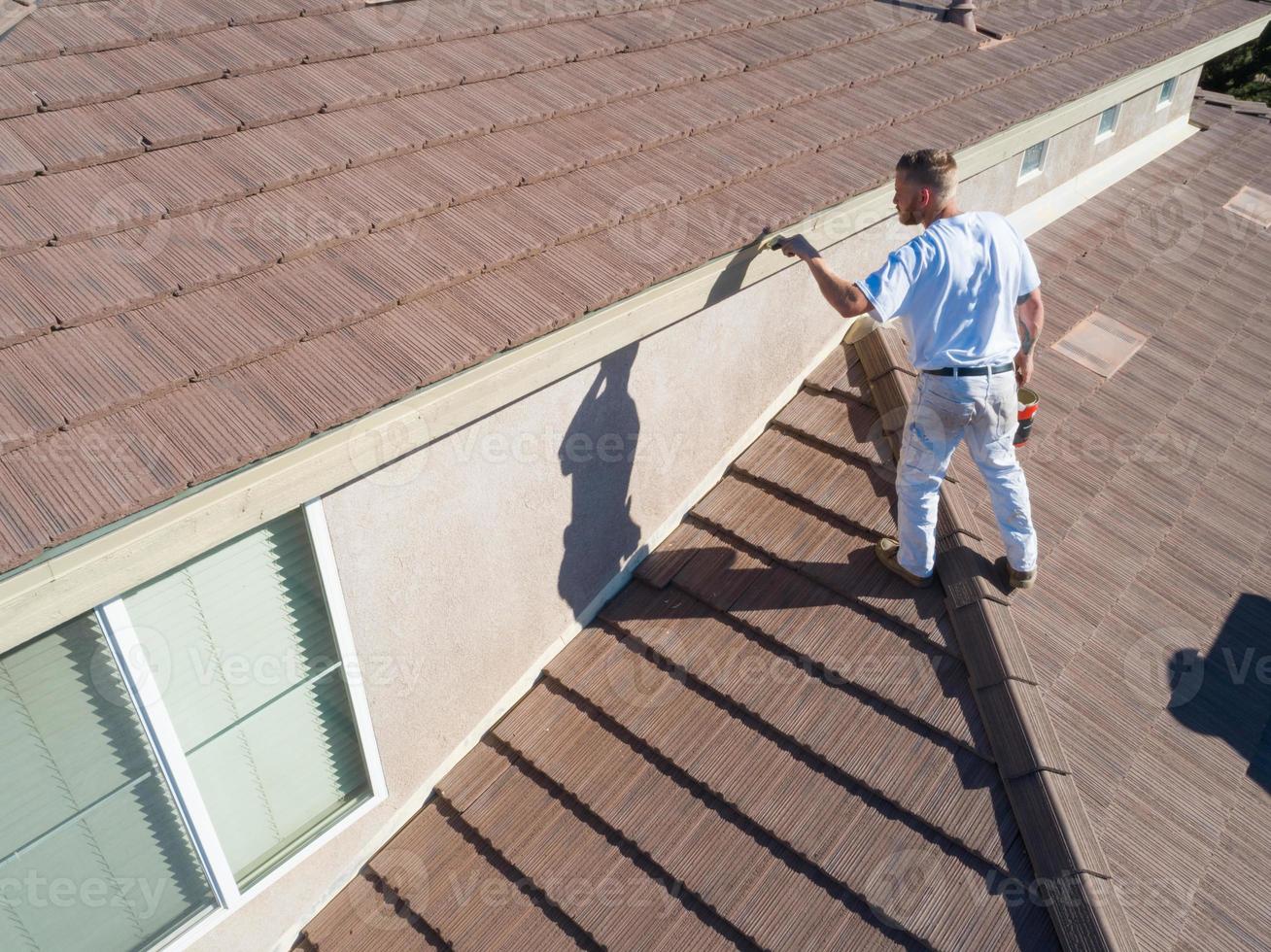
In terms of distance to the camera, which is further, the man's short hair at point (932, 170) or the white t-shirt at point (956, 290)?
the man's short hair at point (932, 170)

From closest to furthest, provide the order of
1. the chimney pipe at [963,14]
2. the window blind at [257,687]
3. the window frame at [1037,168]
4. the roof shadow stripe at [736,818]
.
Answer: the window blind at [257,687]
the roof shadow stripe at [736,818]
the chimney pipe at [963,14]
the window frame at [1037,168]

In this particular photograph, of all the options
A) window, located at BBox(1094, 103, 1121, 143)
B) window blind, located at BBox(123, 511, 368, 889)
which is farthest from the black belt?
window, located at BBox(1094, 103, 1121, 143)

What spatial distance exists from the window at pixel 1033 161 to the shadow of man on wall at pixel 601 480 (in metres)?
4.38

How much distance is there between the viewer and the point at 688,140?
4754mm

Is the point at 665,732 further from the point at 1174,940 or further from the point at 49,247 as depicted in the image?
the point at 49,247

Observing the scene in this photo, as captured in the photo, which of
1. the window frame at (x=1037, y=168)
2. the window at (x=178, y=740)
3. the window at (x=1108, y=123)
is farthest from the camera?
the window at (x=1108, y=123)

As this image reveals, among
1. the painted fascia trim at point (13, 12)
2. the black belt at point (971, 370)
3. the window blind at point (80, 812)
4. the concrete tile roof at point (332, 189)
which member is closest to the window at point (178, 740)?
the window blind at point (80, 812)

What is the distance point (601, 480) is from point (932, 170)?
6.58 ft

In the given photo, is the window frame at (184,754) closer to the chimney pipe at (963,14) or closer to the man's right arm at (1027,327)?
the man's right arm at (1027,327)

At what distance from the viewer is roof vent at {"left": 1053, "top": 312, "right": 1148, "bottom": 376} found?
641 cm

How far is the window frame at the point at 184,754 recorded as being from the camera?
3.10m

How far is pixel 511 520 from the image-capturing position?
4281 millimetres

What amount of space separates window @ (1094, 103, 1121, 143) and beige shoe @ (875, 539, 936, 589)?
539 centimetres

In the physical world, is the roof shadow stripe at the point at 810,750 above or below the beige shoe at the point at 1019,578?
below
